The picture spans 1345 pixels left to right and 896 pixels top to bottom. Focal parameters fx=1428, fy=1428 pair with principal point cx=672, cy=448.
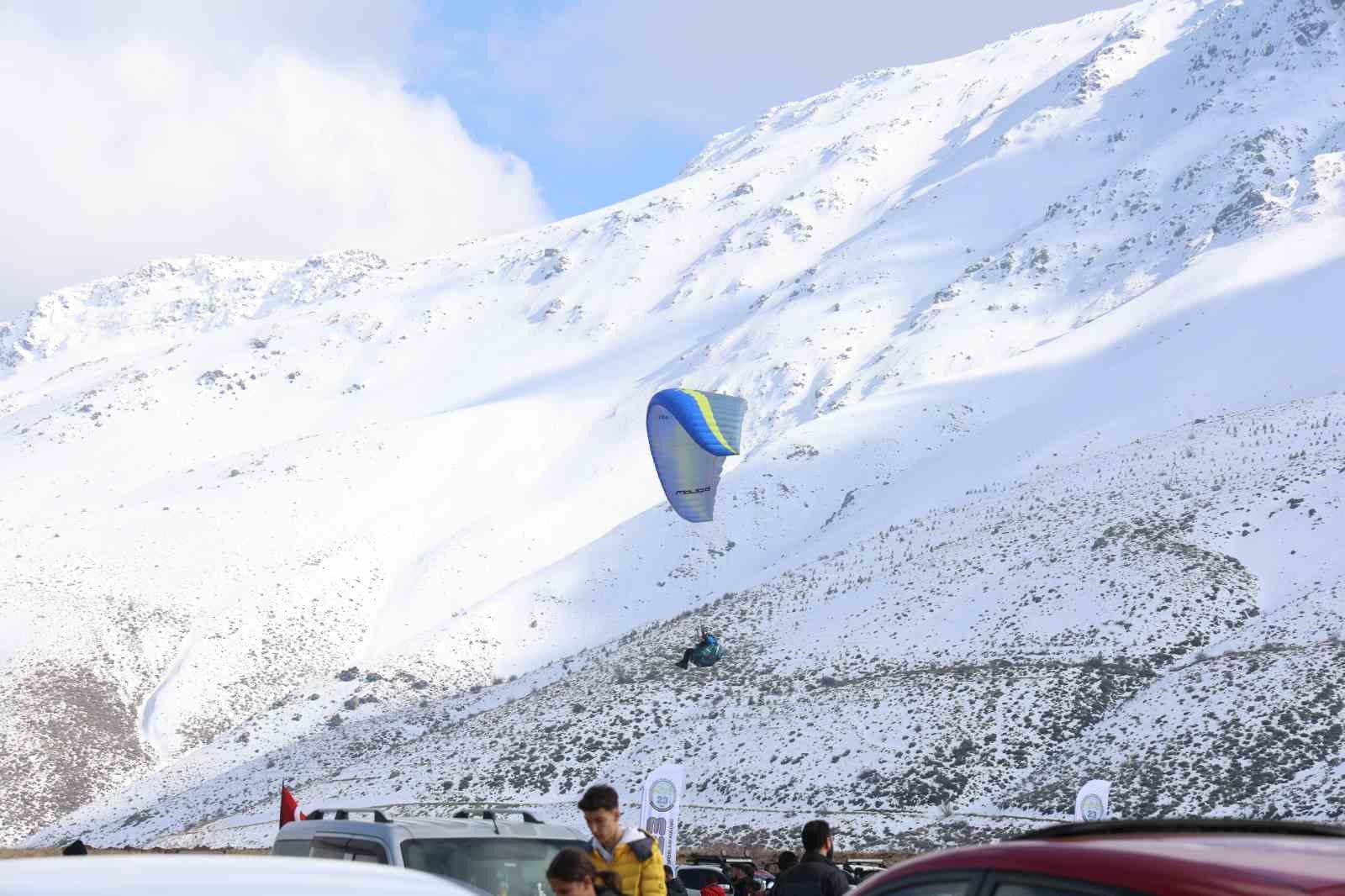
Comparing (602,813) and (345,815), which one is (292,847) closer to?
(345,815)

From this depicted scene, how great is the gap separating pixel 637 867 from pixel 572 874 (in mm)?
1448

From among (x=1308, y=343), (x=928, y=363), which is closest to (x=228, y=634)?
(x=928, y=363)

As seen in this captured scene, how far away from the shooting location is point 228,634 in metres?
104

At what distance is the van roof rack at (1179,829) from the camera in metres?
4.50

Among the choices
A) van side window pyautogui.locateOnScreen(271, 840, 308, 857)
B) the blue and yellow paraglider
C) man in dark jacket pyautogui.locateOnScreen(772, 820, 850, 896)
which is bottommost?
man in dark jacket pyautogui.locateOnScreen(772, 820, 850, 896)

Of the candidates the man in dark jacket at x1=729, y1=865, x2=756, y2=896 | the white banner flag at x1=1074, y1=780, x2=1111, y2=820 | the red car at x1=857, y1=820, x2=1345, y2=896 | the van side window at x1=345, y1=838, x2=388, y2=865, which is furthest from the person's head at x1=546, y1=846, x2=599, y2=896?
the white banner flag at x1=1074, y1=780, x2=1111, y2=820

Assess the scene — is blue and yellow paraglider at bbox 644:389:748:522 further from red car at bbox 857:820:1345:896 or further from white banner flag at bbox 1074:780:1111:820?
red car at bbox 857:820:1345:896

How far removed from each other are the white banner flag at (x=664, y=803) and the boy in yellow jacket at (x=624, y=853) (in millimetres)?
15775

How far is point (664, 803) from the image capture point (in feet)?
76.2

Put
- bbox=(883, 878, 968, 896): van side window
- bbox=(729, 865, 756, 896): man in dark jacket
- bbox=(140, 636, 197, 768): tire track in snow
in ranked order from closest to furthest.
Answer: bbox=(883, 878, 968, 896): van side window, bbox=(729, 865, 756, 896): man in dark jacket, bbox=(140, 636, 197, 768): tire track in snow

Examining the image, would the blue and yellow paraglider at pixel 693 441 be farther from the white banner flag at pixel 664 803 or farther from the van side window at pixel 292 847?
the van side window at pixel 292 847

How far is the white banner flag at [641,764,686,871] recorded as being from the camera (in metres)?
23.1

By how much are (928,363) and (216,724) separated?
64125 mm

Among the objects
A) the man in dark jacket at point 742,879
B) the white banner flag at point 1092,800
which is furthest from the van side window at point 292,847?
the white banner flag at point 1092,800
